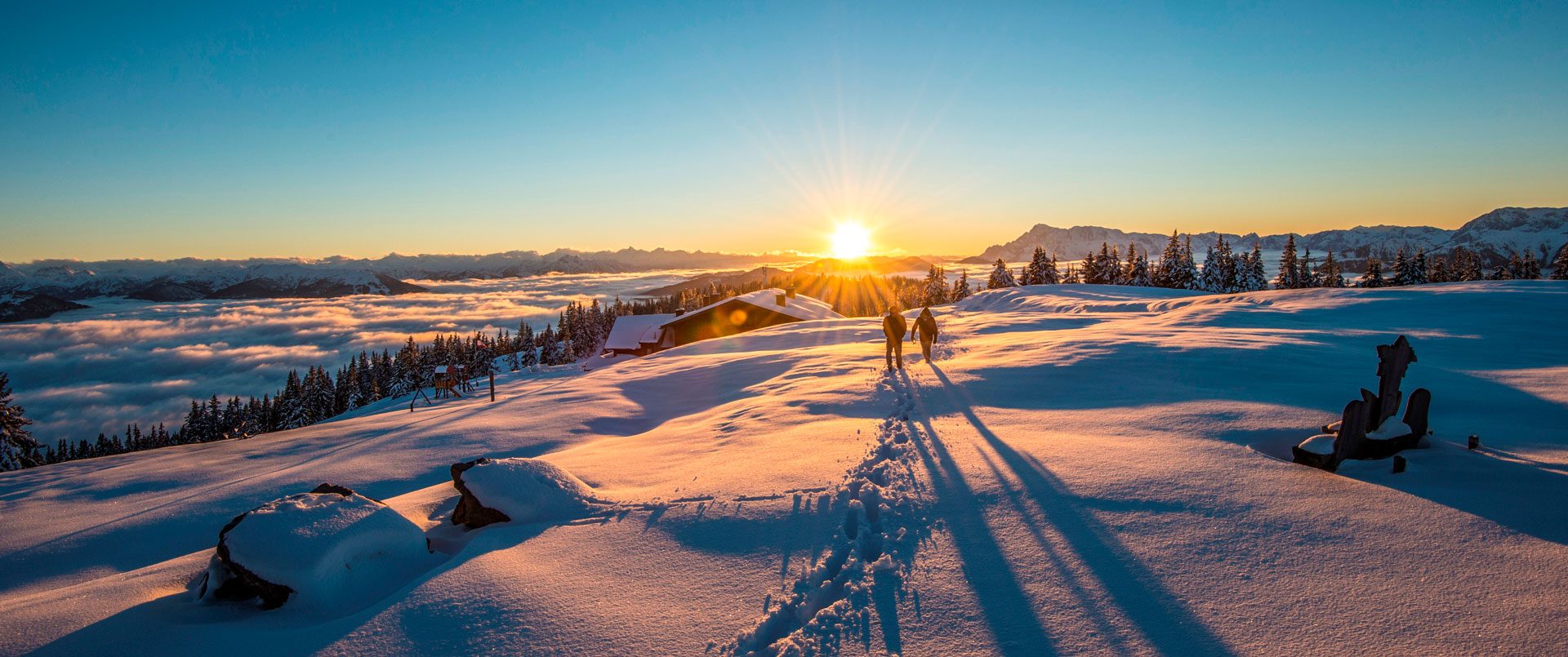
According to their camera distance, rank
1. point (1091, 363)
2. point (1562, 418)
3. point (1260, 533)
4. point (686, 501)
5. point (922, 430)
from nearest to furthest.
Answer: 1. point (1260, 533)
2. point (686, 501)
3. point (1562, 418)
4. point (922, 430)
5. point (1091, 363)

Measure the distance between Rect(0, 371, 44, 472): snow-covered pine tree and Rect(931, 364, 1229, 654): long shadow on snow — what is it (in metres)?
50.2

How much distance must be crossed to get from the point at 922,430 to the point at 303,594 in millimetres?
6747

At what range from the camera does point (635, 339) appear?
5047 centimetres

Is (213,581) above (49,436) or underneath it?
above

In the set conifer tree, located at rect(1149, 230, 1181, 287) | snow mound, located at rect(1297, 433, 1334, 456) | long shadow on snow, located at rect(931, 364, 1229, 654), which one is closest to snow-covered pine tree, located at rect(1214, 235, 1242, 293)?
conifer tree, located at rect(1149, 230, 1181, 287)

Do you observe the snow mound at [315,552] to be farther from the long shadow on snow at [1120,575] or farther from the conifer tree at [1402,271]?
the conifer tree at [1402,271]

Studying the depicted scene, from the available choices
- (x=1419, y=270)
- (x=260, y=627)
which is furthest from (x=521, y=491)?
(x=1419, y=270)

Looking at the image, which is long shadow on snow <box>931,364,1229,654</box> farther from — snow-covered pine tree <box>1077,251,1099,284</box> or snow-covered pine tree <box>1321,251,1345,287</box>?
snow-covered pine tree <box>1321,251,1345,287</box>

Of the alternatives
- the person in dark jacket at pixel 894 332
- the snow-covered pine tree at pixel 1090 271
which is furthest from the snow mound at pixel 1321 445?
the snow-covered pine tree at pixel 1090 271

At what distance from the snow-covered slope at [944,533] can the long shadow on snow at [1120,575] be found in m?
0.02

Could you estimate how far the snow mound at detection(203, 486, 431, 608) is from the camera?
12.2ft

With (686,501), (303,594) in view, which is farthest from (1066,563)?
(303,594)

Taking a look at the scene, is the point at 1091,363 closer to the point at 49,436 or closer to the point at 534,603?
the point at 534,603

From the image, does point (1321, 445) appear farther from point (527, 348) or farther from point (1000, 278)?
point (527, 348)
